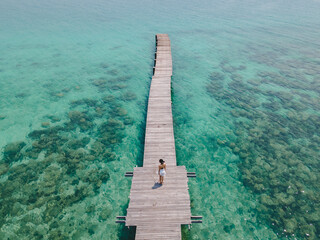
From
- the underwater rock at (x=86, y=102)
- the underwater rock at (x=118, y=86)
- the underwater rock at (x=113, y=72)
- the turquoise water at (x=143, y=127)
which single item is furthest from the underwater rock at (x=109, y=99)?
the underwater rock at (x=113, y=72)

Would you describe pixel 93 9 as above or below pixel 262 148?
above

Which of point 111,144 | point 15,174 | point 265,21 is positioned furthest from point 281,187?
point 265,21

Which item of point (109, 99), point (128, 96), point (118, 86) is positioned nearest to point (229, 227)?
point (128, 96)

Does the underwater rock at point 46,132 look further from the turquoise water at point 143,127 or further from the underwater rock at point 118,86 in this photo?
the underwater rock at point 118,86

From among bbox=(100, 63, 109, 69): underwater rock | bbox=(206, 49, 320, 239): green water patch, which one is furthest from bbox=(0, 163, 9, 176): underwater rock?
bbox=(100, 63, 109, 69): underwater rock

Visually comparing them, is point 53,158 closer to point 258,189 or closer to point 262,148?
point 258,189
